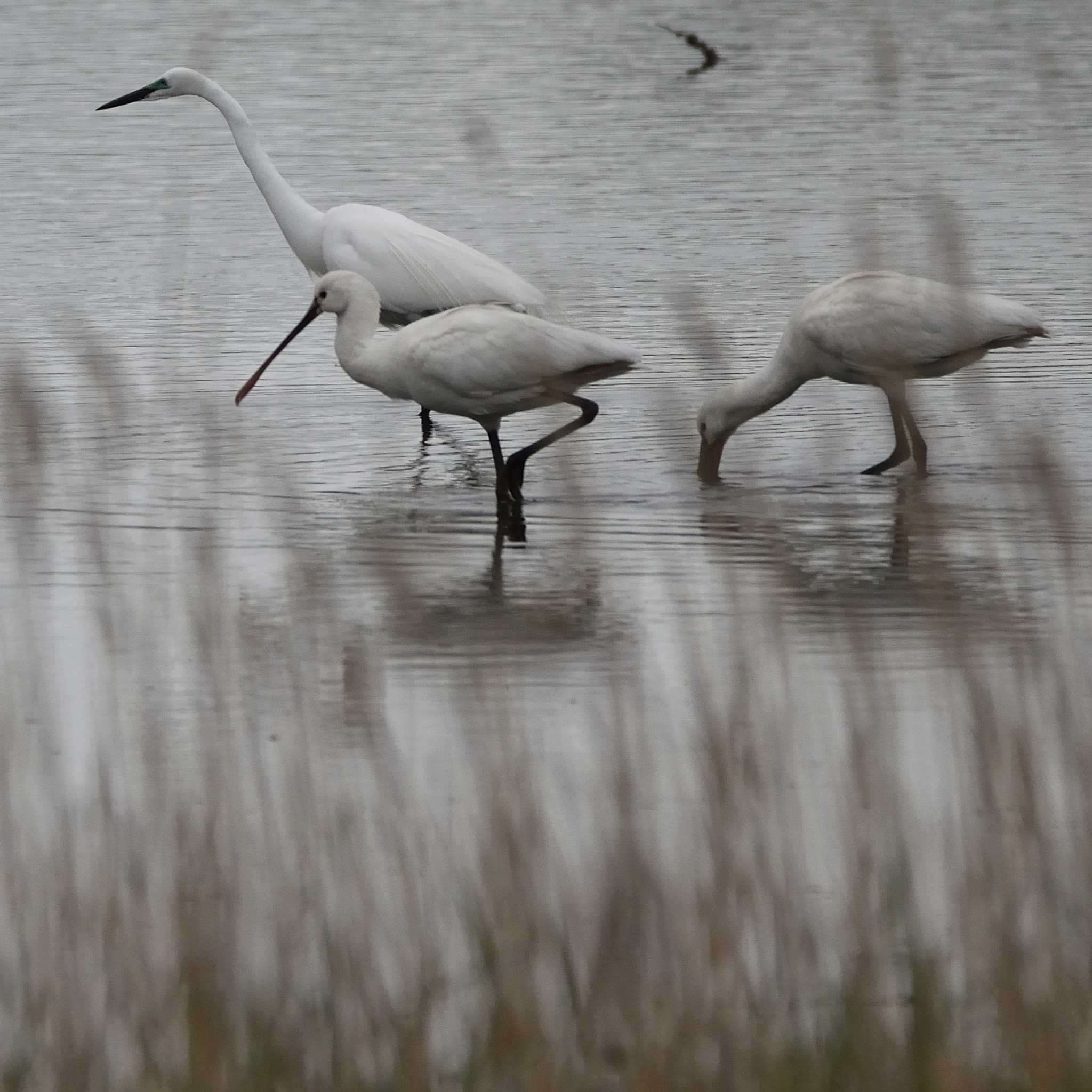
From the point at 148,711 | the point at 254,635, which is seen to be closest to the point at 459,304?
the point at 254,635

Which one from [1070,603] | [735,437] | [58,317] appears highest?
[1070,603]

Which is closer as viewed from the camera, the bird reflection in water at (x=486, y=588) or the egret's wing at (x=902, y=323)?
the bird reflection in water at (x=486, y=588)

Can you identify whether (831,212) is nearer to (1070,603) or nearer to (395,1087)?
(1070,603)

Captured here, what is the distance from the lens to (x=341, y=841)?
4062mm

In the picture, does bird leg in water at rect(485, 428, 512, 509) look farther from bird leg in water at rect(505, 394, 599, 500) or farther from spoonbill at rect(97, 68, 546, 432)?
spoonbill at rect(97, 68, 546, 432)

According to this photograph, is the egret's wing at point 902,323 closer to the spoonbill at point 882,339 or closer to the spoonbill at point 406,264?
the spoonbill at point 882,339

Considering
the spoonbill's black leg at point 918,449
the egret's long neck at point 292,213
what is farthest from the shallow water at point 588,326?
the egret's long neck at point 292,213

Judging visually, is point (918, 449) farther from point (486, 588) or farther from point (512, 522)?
point (486, 588)

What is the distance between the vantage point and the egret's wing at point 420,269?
10117mm

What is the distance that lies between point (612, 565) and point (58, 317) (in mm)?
5845

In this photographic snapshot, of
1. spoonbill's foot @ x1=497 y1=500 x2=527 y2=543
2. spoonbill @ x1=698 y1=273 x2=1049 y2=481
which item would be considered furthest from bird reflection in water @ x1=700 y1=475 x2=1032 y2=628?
spoonbill's foot @ x1=497 y1=500 x2=527 y2=543

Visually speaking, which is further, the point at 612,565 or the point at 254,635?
the point at 612,565

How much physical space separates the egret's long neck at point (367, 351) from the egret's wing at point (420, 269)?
4.11 feet

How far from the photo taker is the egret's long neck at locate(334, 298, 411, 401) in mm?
8461
